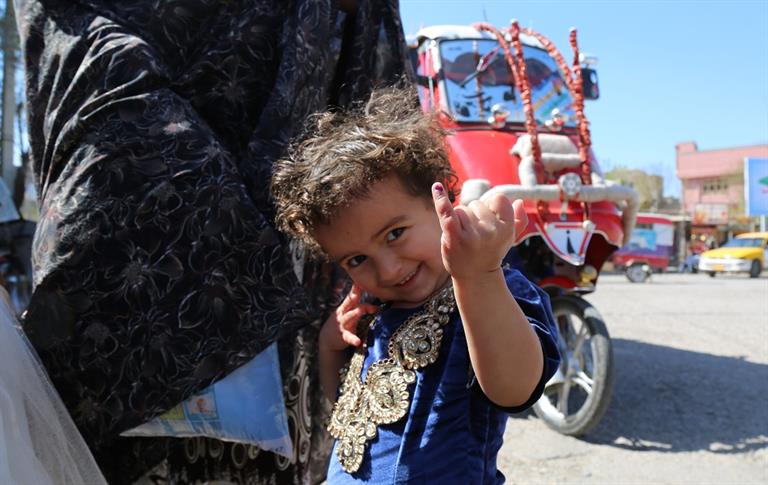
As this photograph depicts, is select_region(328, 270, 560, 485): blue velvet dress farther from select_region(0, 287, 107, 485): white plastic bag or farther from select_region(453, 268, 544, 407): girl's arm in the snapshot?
select_region(0, 287, 107, 485): white plastic bag

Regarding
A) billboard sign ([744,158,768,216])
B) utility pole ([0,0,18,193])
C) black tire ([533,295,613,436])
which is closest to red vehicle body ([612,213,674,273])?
billboard sign ([744,158,768,216])

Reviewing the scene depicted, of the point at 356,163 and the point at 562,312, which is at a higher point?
the point at 356,163

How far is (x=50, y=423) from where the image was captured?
1.18 metres

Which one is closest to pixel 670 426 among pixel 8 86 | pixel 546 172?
pixel 546 172

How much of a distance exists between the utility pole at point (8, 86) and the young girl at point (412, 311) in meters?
5.58

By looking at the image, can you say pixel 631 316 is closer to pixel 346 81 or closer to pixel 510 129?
pixel 510 129

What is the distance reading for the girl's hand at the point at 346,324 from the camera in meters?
1.36

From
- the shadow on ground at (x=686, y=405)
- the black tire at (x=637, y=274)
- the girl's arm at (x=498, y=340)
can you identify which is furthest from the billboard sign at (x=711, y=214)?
the girl's arm at (x=498, y=340)

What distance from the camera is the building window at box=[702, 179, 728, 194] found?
140 ft

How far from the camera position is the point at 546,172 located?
3.96 metres

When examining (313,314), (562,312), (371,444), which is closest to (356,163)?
(313,314)

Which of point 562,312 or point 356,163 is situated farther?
point 562,312

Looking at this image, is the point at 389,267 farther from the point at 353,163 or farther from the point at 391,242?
the point at 353,163

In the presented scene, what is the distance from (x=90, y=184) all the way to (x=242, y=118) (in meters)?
0.43
